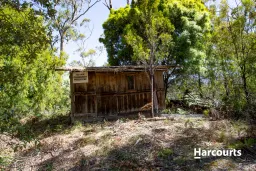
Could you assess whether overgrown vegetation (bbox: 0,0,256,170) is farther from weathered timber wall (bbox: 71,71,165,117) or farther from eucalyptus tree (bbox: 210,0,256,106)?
weathered timber wall (bbox: 71,71,165,117)

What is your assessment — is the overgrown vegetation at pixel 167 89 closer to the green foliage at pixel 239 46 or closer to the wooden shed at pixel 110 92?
the green foliage at pixel 239 46

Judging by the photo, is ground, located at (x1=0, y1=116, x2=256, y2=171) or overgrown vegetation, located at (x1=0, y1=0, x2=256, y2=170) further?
ground, located at (x1=0, y1=116, x2=256, y2=171)

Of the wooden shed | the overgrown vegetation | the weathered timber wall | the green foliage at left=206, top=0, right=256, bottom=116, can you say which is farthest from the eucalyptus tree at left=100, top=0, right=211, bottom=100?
the green foliage at left=206, top=0, right=256, bottom=116

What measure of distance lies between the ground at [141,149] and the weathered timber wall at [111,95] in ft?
8.80

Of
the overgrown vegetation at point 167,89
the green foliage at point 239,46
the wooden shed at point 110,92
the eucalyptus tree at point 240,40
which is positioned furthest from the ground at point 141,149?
the wooden shed at point 110,92

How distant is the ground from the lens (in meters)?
5.26

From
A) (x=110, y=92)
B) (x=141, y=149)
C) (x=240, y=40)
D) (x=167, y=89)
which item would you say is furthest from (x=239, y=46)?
(x=167, y=89)

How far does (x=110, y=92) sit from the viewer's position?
11.7 meters

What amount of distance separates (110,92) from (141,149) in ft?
19.2

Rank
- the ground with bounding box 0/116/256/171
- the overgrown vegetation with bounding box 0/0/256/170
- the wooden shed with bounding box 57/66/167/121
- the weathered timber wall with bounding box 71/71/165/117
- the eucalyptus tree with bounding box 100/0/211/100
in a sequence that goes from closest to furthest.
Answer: the overgrown vegetation with bounding box 0/0/256/170 < the ground with bounding box 0/116/256/171 < the wooden shed with bounding box 57/66/167/121 < the weathered timber wall with bounding box 71/71/165/117 < the eucalyptus tree with bounding box 100/0/211/100

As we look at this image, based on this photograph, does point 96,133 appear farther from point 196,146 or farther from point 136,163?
point 196,146

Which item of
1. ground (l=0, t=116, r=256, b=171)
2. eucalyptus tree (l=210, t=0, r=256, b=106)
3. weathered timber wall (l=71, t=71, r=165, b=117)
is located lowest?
ground (l=0, t=116, r=256, b=171)

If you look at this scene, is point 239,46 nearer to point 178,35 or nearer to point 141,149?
point 141,149

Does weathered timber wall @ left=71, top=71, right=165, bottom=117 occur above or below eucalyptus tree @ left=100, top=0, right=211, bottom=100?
below
